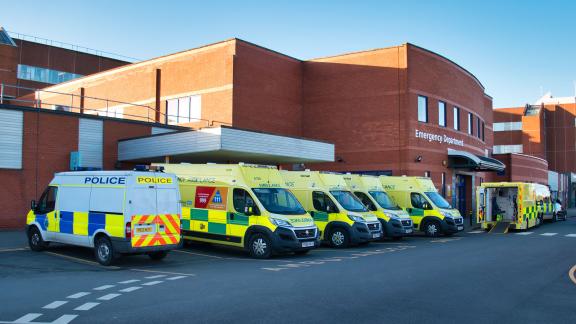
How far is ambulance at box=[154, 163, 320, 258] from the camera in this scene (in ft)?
49.7

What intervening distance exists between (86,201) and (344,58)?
2477 centimetres

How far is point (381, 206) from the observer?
21.7 metres

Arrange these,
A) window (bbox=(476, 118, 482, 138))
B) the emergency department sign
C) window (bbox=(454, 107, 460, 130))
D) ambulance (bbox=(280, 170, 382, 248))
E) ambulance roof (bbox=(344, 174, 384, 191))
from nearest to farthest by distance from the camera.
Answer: the emergency department sign → ambulance (bbox=(280, 170, 382, 248)) → ambulance roof (bbox=(344, 174, 384, 191)) → window (bbox=(454, 107, 460, 130)) → window (bbox=(476, 118, 482, 138))

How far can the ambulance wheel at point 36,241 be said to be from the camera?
15.3 m

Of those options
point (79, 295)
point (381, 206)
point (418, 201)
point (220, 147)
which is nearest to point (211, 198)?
point (220, 147)

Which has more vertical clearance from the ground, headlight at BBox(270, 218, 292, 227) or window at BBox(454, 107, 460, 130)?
window at BBox(454, 107, 460, 130)

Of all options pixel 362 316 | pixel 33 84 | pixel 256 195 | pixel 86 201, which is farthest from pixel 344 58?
pixel 33 84

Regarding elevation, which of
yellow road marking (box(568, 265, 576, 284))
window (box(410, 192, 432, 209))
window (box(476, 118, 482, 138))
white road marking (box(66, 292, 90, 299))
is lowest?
yellow road marking (box(568, 265, 576, 284))

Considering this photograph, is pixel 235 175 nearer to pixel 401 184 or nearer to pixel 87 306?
pixel 87 306

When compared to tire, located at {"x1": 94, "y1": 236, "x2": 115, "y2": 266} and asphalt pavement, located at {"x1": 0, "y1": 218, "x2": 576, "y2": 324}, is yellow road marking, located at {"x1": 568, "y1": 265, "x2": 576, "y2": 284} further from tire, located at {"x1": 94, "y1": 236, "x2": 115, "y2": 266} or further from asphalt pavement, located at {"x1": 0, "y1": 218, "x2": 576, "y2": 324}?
tire, located at {"x1": 94, "y1": 236, "x2": 115, "y2": 266}

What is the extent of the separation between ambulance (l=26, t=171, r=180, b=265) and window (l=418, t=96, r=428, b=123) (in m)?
23.7

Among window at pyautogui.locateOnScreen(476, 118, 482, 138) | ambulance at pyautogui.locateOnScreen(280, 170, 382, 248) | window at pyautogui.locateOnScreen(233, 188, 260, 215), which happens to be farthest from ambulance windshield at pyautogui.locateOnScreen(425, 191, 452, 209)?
window at pyautogui.locateOnScreen(476, 118, 482, 138)

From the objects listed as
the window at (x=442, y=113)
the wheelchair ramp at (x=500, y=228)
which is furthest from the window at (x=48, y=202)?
the window at (x=442, y=113)

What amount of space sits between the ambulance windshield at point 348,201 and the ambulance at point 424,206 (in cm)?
495
